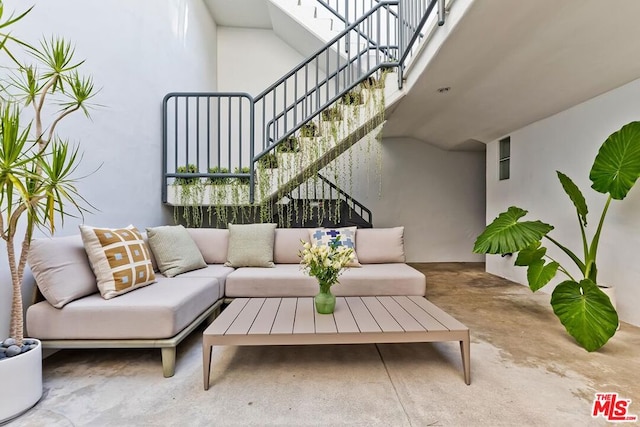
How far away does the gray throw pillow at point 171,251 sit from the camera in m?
2.69

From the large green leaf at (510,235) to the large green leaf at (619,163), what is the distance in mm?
492

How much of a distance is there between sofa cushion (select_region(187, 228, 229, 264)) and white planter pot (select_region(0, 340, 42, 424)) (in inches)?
70.7

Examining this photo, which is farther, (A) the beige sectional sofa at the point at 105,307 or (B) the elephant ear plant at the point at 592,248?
(B) the elephant ear plant at the point at 592,248

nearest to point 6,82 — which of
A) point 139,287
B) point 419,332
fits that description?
point 139,287

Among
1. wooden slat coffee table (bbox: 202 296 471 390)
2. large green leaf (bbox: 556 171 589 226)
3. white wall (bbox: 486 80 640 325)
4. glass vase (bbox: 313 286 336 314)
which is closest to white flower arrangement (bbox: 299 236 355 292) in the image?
glass vase (bbox: 313 286 336 314)

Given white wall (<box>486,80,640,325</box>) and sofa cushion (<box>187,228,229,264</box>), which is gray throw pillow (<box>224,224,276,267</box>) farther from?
white wall (<box>486,80,640,325</box>)

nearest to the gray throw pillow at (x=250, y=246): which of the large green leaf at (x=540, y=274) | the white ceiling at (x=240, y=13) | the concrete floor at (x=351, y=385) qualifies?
the concrete floor at (x=351, y=385)

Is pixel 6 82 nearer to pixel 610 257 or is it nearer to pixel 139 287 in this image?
pixel 139 287

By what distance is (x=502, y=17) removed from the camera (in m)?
2.05

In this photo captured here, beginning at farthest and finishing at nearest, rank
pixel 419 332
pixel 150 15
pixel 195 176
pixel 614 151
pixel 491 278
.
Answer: pixel 491 278
pixel 195 176
pixel 150 15
pixel 614 151
pixel 419 332

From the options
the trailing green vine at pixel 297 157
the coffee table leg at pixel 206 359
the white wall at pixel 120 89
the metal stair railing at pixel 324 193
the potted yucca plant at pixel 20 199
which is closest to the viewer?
the potted yucca plant at pixel 20 199

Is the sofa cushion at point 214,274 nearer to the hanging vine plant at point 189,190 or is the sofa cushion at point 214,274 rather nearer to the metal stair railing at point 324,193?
A: the hanging vine plant at point 189,190

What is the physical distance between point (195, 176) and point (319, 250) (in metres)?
2.48

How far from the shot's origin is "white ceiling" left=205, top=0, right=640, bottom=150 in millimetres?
1989
